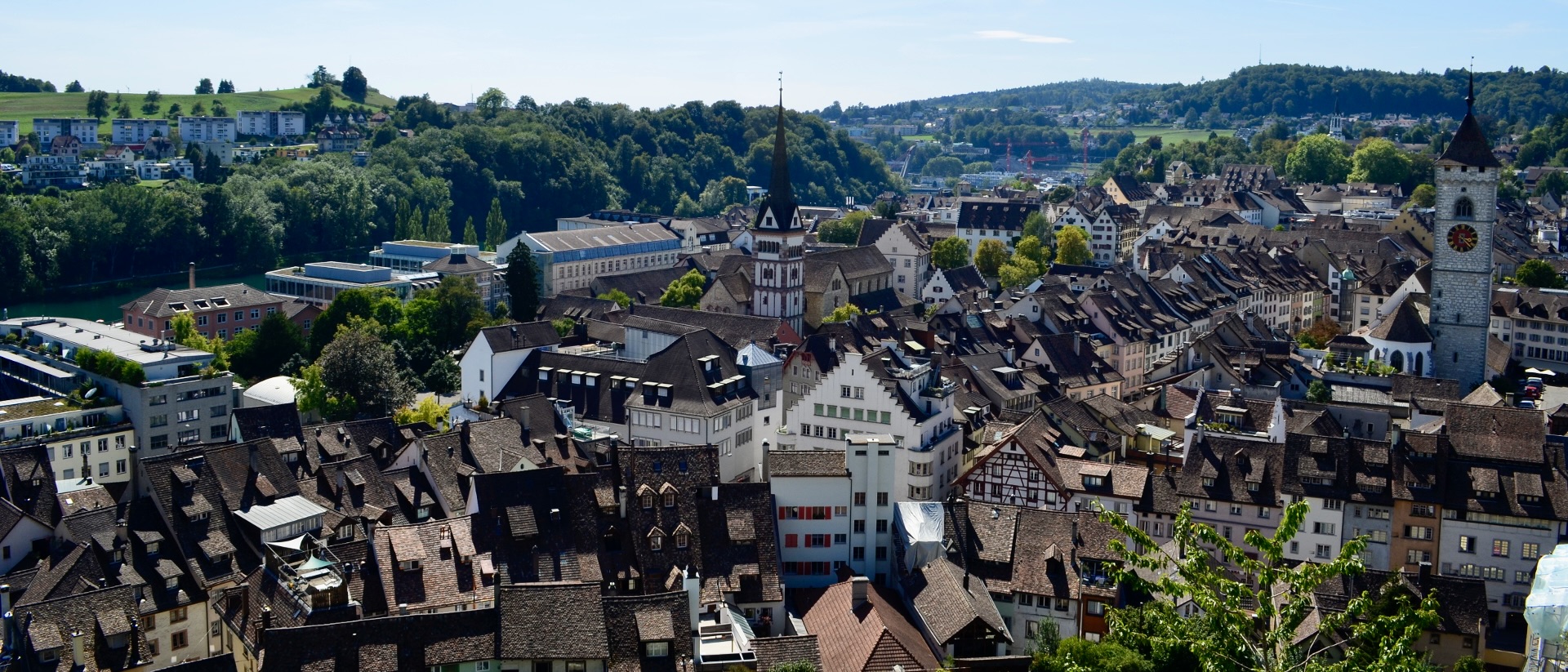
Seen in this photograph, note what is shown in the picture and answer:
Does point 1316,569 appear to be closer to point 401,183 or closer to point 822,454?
point 822,454

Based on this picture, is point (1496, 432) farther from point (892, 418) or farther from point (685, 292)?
point (685, 292)

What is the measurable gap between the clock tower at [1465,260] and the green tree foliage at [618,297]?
1896 inches

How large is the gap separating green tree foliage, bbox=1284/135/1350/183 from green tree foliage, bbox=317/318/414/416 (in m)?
128

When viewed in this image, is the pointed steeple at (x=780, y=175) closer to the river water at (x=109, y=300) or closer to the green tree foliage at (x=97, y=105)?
the river water at (x=109, y=300)

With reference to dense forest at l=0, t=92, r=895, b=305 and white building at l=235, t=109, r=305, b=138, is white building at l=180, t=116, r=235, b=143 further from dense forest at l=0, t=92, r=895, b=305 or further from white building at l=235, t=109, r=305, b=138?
dense forest at l=0, t=92, r=895, b=305

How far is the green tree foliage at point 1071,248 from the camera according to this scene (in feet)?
372

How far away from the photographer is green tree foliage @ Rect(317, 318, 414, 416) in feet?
237

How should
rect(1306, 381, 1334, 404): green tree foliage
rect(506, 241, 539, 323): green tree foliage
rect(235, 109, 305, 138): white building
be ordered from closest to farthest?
1. rect(1306, 381, 1334, 404): green tree foliage
2. rect(506, 241, 539, 323): green tree foliage
3. rect(235, 109, 305, 138): white building

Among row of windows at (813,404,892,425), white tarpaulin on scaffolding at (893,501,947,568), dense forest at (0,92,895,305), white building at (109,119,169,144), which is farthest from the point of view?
white building at (109,119,169,144)

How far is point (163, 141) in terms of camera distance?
172 metres

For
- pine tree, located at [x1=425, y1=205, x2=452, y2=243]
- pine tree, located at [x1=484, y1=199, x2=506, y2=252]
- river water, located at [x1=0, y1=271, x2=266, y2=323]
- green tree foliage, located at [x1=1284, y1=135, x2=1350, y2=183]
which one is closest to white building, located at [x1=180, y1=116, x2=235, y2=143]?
pine tree, located at [x1=484, y1=199, x2=506, y2=252]

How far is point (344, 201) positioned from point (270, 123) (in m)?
59.5

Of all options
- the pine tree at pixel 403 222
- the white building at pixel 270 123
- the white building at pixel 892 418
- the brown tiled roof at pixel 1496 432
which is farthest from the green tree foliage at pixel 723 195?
the brown tiled roof at pixel 1496 432

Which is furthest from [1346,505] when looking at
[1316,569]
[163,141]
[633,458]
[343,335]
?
[163,141]
